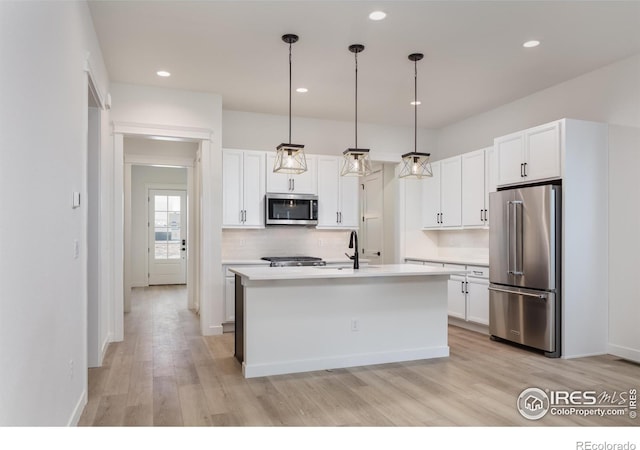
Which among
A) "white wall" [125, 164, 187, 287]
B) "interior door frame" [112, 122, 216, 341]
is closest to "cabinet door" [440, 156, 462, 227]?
"interior door frame" [112, 122, 216, 341]

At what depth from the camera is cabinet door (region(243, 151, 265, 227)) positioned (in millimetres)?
5801

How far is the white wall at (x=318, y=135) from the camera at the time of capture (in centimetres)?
610

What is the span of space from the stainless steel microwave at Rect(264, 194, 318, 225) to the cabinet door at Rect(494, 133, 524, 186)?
2.33 metres

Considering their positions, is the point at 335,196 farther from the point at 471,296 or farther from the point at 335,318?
the point at 335,318

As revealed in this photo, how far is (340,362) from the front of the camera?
401 cm

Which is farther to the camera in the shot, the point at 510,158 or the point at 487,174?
the point at 487,174

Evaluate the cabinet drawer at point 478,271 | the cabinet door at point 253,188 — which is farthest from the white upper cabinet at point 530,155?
the cabinet door at point 253,188

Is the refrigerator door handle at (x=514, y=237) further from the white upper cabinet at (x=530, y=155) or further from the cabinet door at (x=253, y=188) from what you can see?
the cabinet door at (x=253, y=188)

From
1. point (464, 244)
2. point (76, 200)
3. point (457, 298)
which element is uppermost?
point (76, 200)

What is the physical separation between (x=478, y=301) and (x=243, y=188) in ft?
10.5

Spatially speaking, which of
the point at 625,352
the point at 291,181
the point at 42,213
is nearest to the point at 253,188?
the point at 291,181

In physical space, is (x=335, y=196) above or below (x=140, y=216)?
above

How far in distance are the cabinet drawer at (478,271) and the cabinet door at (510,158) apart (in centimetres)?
101

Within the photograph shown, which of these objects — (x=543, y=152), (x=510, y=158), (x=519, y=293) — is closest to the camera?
(x=543, y=152)
